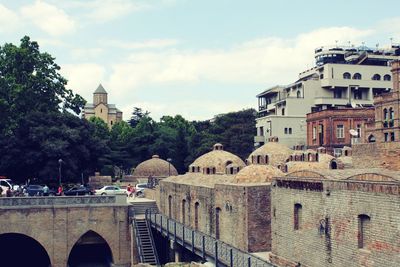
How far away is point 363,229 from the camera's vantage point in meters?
17.8

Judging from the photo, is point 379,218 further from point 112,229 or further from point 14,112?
point 14,112

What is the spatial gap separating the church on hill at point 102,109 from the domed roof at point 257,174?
98092mm

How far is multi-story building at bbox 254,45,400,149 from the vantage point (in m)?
63.4

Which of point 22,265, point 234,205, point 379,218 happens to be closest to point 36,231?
point 22,265

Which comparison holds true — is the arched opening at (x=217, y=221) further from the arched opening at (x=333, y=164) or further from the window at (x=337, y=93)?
the window at (x=337, y=93)

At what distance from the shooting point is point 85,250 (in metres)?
42.4

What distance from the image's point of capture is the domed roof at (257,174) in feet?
95.5

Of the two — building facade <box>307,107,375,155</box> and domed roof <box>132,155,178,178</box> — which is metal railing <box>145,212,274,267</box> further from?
building facade <box>307,107,375,155</box>

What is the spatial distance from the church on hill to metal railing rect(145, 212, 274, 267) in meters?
90.3

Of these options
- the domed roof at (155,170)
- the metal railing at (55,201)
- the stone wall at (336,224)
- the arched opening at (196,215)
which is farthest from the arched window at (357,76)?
the stone wall at (336,224)

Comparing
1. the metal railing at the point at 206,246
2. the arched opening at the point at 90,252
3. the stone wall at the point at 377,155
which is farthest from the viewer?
the arched opening at the point at 90,252

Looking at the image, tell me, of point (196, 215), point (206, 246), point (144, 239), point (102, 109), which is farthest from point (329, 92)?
point (102, 109)

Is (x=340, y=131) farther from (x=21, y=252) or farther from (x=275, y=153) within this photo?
(x=21, y=252)

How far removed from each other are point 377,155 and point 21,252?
26.9 meters
